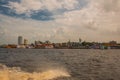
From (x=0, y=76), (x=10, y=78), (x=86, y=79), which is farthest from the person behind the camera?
(x=86, y=79)

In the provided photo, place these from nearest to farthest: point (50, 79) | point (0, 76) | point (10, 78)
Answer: point (0, 76) → point (10, 78) → point (50, 79)

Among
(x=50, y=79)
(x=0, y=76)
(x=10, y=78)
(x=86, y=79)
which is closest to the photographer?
(x=0, y=76)

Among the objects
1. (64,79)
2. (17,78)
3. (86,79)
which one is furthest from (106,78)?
(17,78)

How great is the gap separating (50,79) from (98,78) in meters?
6.14

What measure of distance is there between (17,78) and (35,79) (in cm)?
182

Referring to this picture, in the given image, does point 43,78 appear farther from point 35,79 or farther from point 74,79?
point 74,79

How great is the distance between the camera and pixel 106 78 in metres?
28.2

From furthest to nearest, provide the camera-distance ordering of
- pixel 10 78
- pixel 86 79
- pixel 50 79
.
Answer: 1. pixel 86 79
2. pixel 50 79
3. pixel 10 78

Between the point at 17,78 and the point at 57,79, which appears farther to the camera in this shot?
the point at 57,79

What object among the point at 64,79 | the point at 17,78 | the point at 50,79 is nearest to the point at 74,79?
the point at 64,79

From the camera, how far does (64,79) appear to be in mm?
26203

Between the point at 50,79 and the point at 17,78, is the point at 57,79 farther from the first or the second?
the point at 17,78

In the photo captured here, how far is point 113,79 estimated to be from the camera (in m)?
27.7

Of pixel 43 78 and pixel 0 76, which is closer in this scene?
pixel 0 76
